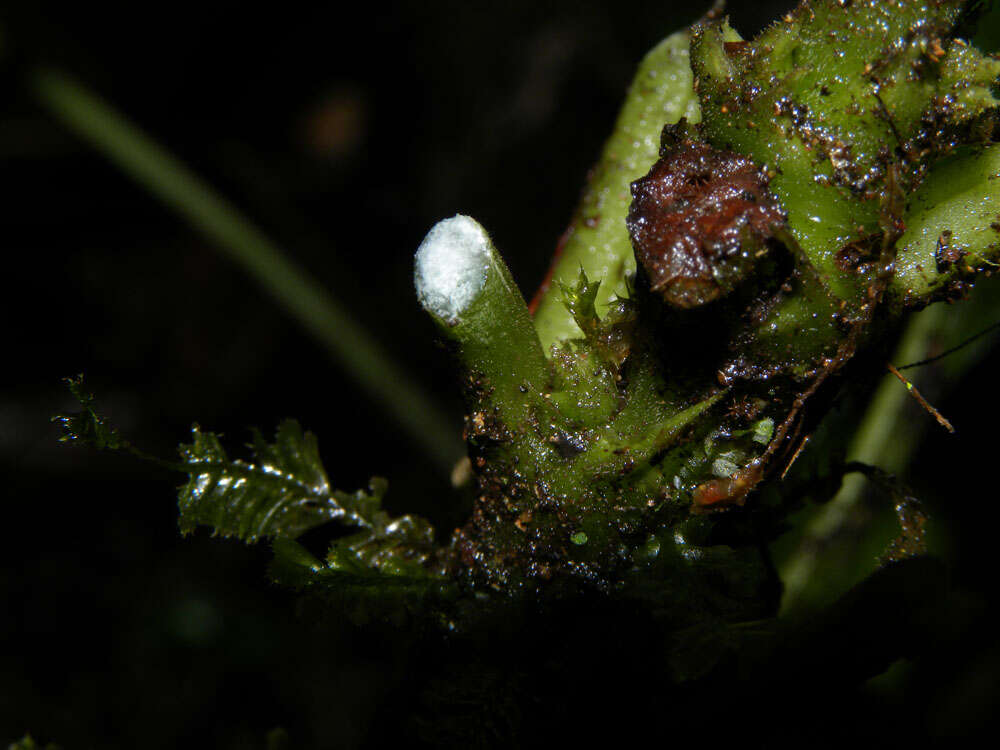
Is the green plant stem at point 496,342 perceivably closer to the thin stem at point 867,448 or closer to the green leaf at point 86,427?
the green leaf at point 86,427

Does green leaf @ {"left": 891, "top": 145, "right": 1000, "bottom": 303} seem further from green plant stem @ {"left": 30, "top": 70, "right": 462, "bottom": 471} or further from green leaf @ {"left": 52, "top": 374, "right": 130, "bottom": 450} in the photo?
green plant stem @ {"left": 30, "top": 70, "right": 462, "bottom": 471}

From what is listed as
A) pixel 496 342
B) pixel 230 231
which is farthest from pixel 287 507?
pixel 230 231

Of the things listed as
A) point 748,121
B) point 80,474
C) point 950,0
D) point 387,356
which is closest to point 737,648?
point 748,121

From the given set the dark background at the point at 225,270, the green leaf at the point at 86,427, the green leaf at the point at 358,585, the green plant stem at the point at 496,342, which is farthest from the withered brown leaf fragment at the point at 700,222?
the dark background at the point at 225,270

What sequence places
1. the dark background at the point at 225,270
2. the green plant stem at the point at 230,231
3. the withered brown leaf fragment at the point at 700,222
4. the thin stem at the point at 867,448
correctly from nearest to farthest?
the withered brown leaf fragment at the point at 700,222 → the thin stem at the point at 867,448 → the green plant stem at the point at 230,231 → the dark background at the point at 225,270

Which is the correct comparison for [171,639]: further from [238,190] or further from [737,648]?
[737,648]

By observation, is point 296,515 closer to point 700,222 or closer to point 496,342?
point 496,342
